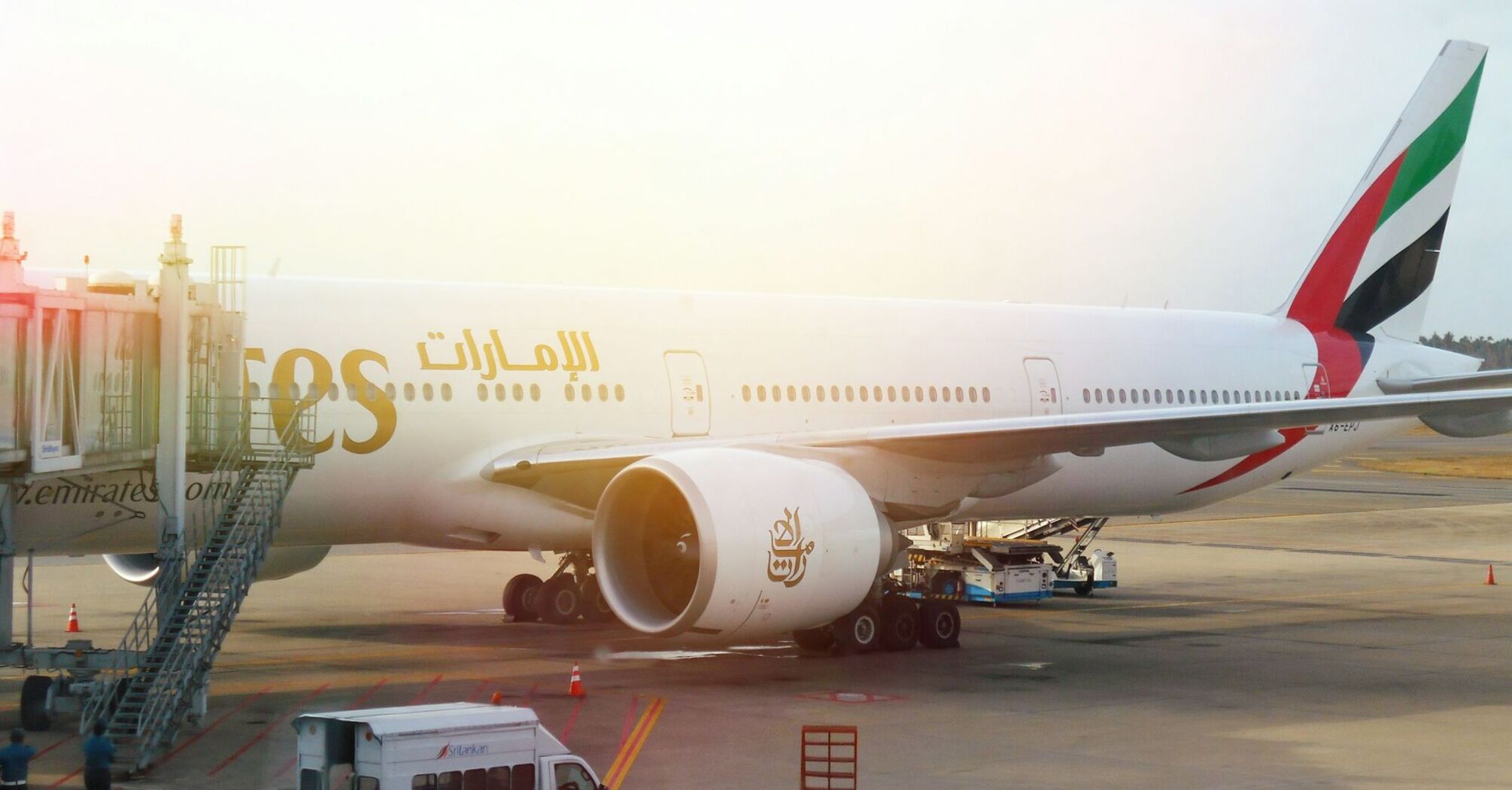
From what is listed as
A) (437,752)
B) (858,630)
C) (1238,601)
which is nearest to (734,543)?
(858,630)

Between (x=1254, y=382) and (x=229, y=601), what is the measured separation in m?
15.8

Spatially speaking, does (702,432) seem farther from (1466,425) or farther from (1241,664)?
(1466,425)

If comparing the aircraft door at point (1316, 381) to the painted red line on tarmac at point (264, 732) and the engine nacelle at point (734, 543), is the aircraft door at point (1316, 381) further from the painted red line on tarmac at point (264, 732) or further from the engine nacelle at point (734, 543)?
the painted red line on tarmac at point (264, 732)

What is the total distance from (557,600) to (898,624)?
5275mm

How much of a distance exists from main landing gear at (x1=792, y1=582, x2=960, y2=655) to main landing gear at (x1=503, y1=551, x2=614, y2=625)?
3706 mm

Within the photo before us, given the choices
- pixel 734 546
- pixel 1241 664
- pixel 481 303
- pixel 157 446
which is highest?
pixel 481 303

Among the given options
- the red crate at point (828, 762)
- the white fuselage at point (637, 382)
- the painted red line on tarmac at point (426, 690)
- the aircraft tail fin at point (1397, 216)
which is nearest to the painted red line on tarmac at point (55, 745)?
the white fuselage at point (637, 382)

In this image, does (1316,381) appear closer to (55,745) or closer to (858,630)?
(858,630)

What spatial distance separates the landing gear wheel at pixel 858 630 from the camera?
1800 centimetres

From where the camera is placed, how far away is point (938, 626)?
18.9 metres

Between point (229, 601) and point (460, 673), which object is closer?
point (229, 601)

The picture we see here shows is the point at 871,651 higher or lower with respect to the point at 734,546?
lower

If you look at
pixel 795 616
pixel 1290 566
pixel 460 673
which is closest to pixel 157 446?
pixel 460 673

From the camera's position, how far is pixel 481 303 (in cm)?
1816
